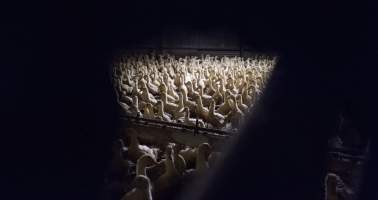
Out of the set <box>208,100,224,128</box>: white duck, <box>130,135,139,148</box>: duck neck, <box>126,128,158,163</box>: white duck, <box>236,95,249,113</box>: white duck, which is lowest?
<box>126,128,158,163</box>: white duck

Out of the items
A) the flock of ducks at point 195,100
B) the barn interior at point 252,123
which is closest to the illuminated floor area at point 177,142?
the flock of ducks at point 195,100

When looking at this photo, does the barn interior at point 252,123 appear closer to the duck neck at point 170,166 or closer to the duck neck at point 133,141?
the duck neck at point 170,166

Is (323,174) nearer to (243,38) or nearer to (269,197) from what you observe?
(269,197)

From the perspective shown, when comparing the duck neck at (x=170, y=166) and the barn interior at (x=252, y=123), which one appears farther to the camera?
the duck neck at (x=170, y=166)

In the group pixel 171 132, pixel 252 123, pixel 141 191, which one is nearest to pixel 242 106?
pixel 171 132

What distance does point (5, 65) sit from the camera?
1021 mm

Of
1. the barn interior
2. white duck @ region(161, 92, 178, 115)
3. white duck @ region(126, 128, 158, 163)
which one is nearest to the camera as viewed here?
the barn interior

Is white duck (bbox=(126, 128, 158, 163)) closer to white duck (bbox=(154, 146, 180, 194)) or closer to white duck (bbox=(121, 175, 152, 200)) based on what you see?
white duck (bbox=(154, 146, 180, 194))

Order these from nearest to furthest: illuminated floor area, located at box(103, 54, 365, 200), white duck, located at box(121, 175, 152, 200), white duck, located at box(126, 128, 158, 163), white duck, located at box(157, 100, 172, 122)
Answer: white duck, located at box(121, 175, 152, 200) < illuminated floor area, located at box(103, 54, 365, 200) < white duck, located at box(126, 128, 158, 163) < white duck, located at box(157, 100, 172, 122)

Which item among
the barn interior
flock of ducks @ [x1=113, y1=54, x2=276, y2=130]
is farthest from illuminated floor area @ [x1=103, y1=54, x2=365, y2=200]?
the barn interior

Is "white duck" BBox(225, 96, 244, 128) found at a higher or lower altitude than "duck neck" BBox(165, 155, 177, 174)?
higher

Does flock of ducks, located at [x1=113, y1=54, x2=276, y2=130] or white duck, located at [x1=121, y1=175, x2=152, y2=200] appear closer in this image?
white duck, located at [x1=121, y1=175, x2=152, y2=200]

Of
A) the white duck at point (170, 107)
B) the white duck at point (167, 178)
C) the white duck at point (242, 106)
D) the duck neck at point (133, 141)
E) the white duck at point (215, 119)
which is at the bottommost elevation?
the white duck at point (167, 178)

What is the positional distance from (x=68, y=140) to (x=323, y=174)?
3.39ft
